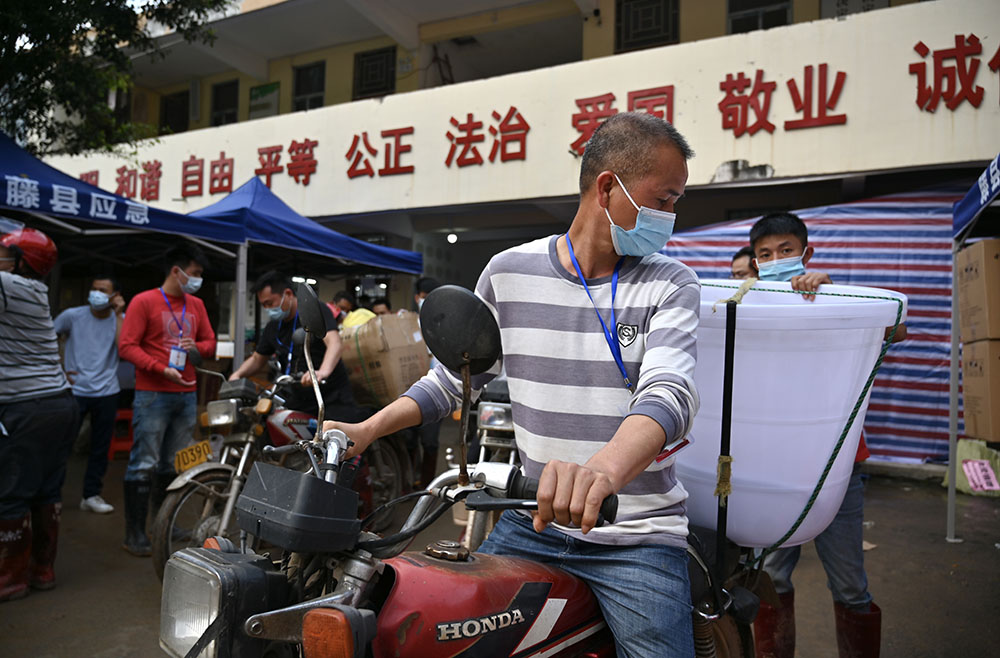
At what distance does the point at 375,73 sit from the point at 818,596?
10854mm

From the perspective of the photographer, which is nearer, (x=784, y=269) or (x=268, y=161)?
(x=784, y=269)

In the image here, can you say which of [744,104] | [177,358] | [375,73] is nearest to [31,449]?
[177,358]

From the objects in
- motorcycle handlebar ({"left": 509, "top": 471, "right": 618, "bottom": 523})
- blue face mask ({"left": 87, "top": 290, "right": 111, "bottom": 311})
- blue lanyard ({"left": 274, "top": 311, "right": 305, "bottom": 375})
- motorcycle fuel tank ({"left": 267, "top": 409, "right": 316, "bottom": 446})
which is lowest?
motorcycle fuel tank ({"left": 267, "top": 409, "right": 316, "bottom": 446})

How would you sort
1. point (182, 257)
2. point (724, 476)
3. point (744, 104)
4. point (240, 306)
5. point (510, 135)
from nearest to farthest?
point (724, 476) < point (182, 257) < point (240, 306) < point (744, 104) < point (510, 135)

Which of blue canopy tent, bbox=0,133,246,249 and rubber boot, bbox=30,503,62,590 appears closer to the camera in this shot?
rubber boot, bbox=30,503,62,590

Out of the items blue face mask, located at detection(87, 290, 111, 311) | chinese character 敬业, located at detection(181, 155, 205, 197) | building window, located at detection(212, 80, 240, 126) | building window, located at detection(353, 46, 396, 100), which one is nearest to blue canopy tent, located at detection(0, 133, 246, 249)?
blue face mask, located at detection(87, 290, 111, 311)

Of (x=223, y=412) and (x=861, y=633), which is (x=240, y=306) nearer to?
(x=223, y=412)

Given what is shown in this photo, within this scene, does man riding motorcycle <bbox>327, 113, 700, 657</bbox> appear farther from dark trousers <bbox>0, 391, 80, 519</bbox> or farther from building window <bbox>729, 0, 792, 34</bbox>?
building window <bbox>729, 0, 792, 34</bbox>

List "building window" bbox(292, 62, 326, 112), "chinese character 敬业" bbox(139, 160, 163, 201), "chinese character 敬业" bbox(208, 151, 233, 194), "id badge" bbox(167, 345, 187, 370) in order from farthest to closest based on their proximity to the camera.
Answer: "building window" bbox(292, 62, 326, 112)
"chinese character 敬业" bbox(139, 160, 163, 201)
"chinese character 敬业" bbox(208, 151, 233, 194)
"id badge" bbox(167, 345, 187, 370)

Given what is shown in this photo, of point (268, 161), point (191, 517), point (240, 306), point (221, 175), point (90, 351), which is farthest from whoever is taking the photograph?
point (221, 175)

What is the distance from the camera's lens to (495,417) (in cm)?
399

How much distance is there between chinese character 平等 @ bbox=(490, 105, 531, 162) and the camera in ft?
28.3

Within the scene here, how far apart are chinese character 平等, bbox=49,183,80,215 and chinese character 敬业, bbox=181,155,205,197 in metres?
6.39

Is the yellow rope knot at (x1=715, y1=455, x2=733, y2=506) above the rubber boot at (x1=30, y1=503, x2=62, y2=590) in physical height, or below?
above
